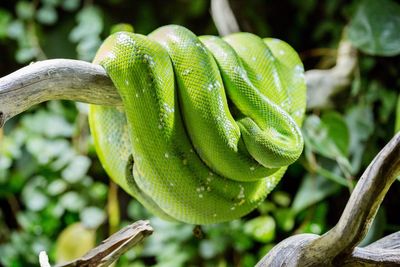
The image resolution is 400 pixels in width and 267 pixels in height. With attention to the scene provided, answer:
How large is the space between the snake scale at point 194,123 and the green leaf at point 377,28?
1.14 m

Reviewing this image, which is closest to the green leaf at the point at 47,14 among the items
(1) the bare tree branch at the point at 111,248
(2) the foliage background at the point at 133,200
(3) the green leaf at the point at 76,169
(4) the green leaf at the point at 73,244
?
(2) the foliage background at the point at 133,200

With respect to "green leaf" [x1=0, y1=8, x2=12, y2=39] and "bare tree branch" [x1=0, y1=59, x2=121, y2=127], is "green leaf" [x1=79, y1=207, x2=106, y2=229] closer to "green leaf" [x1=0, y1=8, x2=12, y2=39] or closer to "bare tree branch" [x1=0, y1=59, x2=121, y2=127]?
"green leaf" [x1=0, y1=8, x2=12, y2=39]

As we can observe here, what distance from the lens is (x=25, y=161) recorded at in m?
3.38

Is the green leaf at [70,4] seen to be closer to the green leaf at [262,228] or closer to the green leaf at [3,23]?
the green leaf at [3,23]

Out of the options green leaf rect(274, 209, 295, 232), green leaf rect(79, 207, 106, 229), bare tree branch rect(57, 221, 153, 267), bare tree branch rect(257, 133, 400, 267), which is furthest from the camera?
green leaf rect(79, 207, 106, 229)

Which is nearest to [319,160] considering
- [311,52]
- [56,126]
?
[311,52]

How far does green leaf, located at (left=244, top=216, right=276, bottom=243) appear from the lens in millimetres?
2938

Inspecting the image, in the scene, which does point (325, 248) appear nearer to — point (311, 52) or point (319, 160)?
point (319, 160)

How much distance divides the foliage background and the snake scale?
1.04 metres

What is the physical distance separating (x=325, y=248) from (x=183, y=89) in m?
0.62

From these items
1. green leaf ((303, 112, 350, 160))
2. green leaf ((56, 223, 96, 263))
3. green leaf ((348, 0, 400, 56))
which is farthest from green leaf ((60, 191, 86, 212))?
green leaf ((348, 0, 400, 56))

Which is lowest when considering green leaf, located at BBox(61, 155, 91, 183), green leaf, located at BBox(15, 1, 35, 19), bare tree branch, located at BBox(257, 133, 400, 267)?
green leaf, located at BBox(61, 155, 91, 183)

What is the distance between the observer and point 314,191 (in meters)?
2.88

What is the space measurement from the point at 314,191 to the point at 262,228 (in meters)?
A: 0.37
